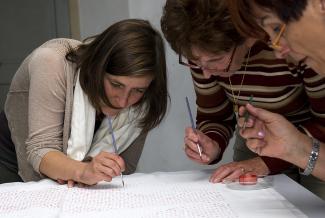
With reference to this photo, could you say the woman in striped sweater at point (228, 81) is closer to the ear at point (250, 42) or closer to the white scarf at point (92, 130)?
the ear at point (250, 42)

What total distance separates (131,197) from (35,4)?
261cm

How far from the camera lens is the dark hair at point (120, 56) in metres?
1.27

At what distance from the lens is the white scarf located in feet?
4.33

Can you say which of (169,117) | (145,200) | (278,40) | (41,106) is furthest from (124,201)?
(169,117)

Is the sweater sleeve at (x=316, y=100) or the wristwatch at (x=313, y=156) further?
the sweater sleeve at (x=316, y=100)

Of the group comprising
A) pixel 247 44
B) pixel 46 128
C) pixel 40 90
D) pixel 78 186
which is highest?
pixel 247 44

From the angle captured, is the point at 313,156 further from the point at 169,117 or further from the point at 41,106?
the point at 169,117

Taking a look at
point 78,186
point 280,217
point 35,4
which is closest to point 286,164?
point 280,217

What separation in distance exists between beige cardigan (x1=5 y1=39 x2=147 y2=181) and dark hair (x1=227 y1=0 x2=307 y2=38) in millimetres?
606

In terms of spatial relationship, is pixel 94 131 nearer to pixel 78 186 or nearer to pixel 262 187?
pixel 78 186

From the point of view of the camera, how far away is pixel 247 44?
1.14 m

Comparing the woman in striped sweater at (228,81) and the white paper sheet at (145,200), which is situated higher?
the woman in striped sweater at (228,81)

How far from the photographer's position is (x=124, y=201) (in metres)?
1.02

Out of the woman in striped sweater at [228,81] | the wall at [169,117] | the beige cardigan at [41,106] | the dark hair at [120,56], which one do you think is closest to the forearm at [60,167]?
the beige cardigan at [41,106]
